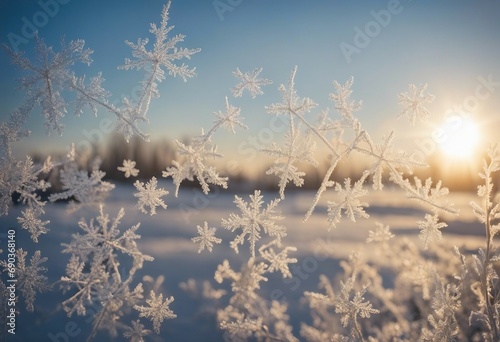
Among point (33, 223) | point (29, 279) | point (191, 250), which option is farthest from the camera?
point (191, 250)

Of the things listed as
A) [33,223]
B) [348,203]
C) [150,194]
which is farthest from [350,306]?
[33,223]

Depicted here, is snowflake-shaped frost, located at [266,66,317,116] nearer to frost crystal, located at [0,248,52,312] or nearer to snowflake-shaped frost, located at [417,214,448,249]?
snowflake-shaped frost, located at [417,214,448,249]

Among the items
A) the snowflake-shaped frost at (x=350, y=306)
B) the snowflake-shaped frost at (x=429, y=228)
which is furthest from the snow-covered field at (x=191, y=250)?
the snowflake-shaped frost at (x=350, y=306)

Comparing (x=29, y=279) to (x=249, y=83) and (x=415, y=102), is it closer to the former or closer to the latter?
(x=249, y=83)

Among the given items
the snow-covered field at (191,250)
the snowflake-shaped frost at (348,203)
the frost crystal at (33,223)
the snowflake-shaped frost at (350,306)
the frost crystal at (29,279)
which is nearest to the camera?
the snowflake-shaped frost at (348,203)

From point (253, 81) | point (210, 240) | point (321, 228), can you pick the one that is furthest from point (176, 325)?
point (321, 228)

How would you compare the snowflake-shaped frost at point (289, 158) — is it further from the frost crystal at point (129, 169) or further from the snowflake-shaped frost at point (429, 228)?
the frost crystal at point (129, 169)

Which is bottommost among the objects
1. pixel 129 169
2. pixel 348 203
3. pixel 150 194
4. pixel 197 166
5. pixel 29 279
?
pixel 29 279
